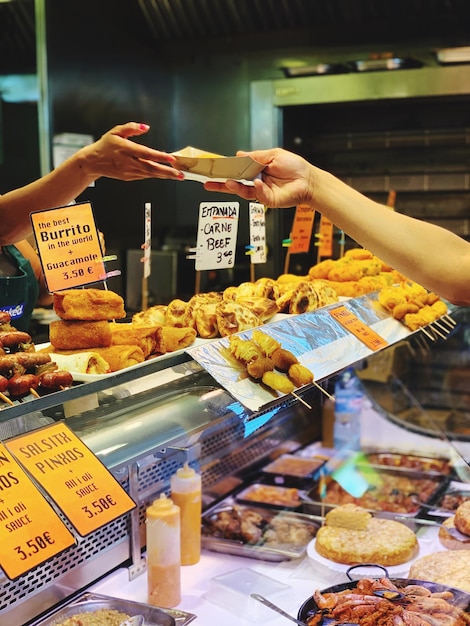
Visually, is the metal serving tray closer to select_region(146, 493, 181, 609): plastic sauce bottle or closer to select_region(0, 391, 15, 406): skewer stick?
select_region(146, 493, 181, 609): plastic sauce bottle

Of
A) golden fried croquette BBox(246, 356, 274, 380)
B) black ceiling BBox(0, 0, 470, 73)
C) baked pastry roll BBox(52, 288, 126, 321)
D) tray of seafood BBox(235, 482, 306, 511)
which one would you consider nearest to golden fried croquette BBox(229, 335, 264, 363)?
golden fried croquette BBox(246, 356, 274, 380)

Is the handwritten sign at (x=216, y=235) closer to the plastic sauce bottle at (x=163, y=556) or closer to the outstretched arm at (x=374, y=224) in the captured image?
the outstretched arm at (x=374, y=224)

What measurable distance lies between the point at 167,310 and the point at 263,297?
13.5 inches

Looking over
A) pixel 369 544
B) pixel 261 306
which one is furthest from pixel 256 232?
pixel 369 544

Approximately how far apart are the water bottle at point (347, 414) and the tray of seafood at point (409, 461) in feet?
0.44

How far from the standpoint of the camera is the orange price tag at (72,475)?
1.11m

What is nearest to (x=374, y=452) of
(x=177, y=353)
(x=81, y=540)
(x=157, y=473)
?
(x=157, y=473)

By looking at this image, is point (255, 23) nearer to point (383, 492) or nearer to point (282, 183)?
point (383, 492)

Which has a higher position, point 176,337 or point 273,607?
point 176,337

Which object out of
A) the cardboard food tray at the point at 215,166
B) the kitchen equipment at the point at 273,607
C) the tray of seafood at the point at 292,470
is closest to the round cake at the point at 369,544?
the kitchen equipment at the point at 273,607

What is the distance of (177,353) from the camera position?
5.33 feet

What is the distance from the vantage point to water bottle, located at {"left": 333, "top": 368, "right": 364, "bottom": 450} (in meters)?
A: 3.60

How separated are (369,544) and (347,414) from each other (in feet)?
4.25

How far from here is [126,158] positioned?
1.81 metres
